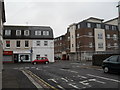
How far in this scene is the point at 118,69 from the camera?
35.9 feet

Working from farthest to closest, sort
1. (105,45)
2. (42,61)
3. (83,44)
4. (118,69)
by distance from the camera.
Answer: (105,45) < (83,44) < (42,61) < (118,69)

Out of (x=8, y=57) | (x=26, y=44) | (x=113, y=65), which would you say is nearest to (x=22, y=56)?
(x=26, y=44)

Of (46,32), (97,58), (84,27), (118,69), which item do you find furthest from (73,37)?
(118,69)

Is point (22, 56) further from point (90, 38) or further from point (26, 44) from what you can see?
point (90, 38)

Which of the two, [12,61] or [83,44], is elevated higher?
[83,44]

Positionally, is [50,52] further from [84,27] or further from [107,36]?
[107,36]

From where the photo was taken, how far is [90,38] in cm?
4741

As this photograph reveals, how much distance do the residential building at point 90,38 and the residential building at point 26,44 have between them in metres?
12.1

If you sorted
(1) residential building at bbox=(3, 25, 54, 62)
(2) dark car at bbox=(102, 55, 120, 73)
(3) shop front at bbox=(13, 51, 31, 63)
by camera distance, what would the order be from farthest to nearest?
(3) shop front at bbox=(13, 51, 31, 63) → (1) residential building at bbox=(3, 25, 54, 62) → (2) dark car at bbox=(102, 55, 120, 73)

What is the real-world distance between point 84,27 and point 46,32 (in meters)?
13.9

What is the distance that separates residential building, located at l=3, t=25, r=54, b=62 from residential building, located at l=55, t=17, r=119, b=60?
1208 cm

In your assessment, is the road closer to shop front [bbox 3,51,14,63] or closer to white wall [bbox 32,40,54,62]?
white wall [bbox 32,40,54,62]

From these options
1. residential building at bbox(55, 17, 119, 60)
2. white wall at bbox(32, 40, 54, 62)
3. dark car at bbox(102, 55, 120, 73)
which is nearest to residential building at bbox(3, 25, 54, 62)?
white wall at bbox(32, 40, 54, 62)

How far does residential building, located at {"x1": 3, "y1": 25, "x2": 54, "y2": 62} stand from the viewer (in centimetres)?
3750
